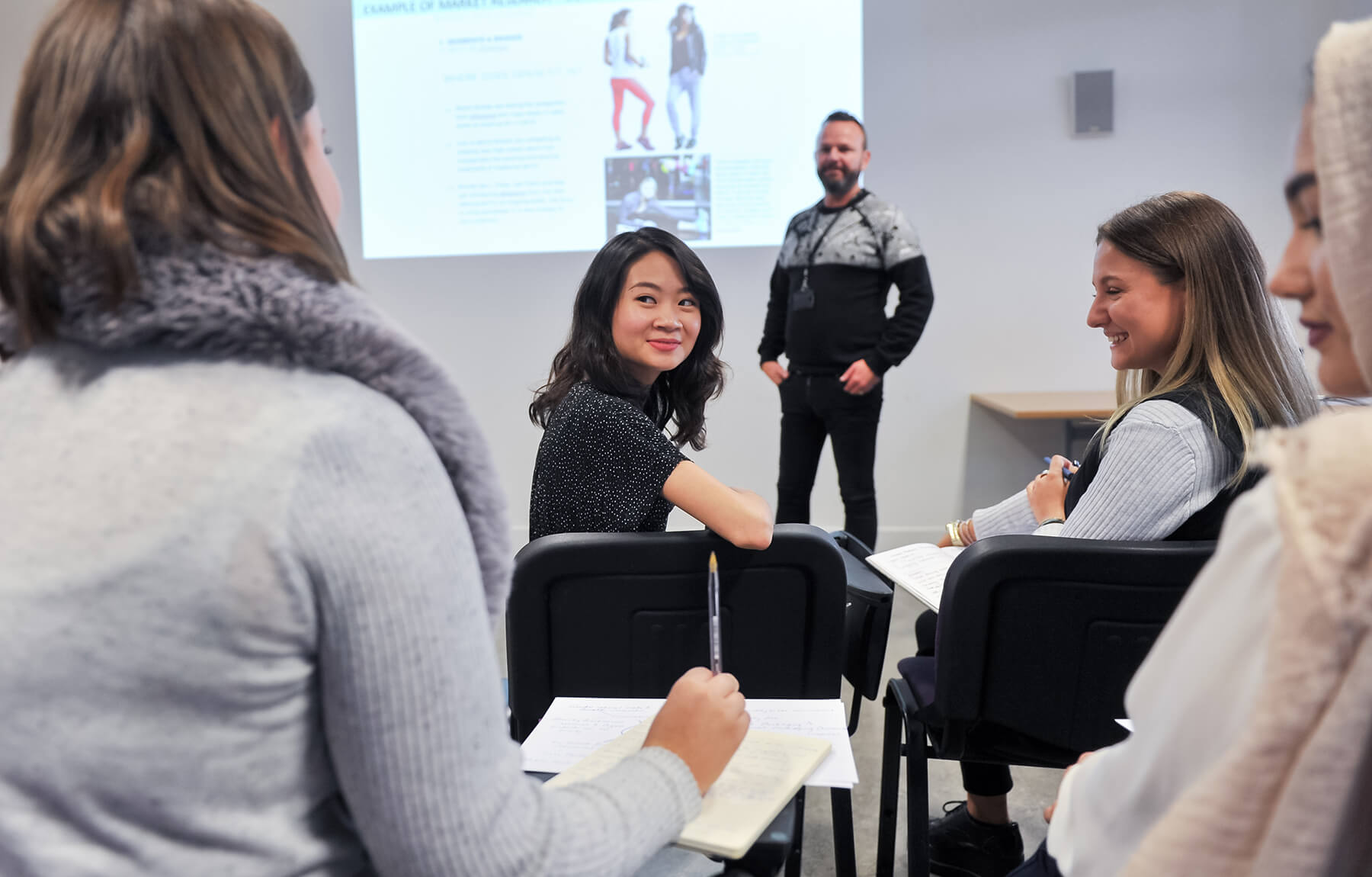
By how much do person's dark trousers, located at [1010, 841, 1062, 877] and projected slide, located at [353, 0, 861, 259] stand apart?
3316 millimetres

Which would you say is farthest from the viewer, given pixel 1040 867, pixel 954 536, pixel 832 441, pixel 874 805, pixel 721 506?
pixel 832 441

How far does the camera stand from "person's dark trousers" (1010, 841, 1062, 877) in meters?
0.89

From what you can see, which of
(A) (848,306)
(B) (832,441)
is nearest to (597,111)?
(A) (848,306)

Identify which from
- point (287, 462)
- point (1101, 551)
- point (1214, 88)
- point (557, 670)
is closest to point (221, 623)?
point (287, 462)

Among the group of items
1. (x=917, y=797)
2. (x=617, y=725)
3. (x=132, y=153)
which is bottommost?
(x=917, y=797)

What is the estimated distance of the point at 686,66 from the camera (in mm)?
3873

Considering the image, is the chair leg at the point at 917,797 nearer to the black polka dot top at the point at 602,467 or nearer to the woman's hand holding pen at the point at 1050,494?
the black polka dot top at the point at 602,467

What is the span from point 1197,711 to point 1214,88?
13.6 feet

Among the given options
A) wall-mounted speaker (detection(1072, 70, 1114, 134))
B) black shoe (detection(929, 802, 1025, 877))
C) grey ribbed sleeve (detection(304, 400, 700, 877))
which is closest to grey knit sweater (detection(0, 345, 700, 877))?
grey ribbed sleeve (detection(304, 400, 700, 877))

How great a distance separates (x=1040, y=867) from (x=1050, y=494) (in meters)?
1.03

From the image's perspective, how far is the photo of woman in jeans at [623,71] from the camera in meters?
3.88

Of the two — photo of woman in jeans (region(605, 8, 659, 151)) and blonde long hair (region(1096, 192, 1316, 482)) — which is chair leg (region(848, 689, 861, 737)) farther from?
photo of woman in jeans (region(605, 8, 659, 151))

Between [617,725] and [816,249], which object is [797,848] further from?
[816,249]

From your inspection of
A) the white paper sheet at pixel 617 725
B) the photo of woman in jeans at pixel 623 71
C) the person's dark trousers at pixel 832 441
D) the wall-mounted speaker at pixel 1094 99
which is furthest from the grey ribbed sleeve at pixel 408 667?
the wall-mounted speaker at pixel 1094 99
